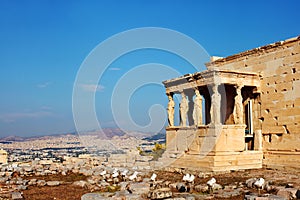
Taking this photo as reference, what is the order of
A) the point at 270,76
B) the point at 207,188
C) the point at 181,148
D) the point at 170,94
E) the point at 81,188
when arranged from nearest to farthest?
the point at 207,188, the point at 81,188, the point at 270,76, the point at 181,148, the point at 170,94

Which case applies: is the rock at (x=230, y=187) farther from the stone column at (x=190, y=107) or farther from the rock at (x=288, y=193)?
the stone column at (x=190, y=107)

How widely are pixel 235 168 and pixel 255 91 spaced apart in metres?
3.86

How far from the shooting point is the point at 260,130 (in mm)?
17078

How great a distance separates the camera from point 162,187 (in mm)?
11500

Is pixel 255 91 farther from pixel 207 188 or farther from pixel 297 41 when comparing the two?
pixel 207 188

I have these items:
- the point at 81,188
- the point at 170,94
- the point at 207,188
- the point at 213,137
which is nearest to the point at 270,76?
the point at 213,137

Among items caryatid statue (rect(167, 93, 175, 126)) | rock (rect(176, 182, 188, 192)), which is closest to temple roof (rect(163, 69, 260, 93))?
caryatid statue (rect(167, 93, 175, 126))

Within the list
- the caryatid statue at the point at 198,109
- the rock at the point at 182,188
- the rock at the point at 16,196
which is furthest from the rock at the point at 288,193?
the caryatid statue at the point at 198,109

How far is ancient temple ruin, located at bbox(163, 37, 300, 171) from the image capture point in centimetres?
1547

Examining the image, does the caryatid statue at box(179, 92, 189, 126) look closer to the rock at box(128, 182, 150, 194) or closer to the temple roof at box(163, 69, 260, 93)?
the temple roof at box(163, 69, 260, 93)

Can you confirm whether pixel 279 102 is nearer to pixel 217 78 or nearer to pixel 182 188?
pixel 217 78

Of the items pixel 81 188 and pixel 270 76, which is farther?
pixel 270 76

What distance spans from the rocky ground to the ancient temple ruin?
0.83 m

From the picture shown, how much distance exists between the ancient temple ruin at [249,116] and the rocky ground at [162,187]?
826 millimetres
